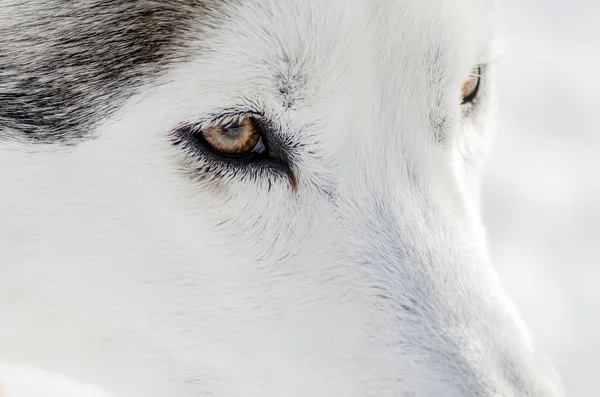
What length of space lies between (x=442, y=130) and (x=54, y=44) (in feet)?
2.89

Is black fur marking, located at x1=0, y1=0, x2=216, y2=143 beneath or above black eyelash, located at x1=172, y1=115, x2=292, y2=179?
above

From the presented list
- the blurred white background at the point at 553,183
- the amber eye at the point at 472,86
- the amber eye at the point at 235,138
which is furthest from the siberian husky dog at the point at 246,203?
the blurred white background at the point at 553,183

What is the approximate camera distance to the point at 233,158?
1813 millimetres

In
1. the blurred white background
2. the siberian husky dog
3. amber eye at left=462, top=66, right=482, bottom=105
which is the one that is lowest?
the siberian husky dog

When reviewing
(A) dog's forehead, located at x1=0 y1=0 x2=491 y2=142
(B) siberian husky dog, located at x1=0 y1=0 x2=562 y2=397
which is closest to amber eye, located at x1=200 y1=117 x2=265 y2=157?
(B) siberian husky dog, located at x1=0 y1=0 x2=562 y2=397

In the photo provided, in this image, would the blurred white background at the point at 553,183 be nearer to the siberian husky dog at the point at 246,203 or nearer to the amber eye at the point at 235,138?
the siberian husky dog at the point at 246,203

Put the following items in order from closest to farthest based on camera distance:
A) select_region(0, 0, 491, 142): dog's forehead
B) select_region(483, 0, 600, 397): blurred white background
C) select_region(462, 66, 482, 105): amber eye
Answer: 1. select_region(0, 0, 491, 142): dog's forehead
2. select_region(462, 66, 482, 105): amber eye
3. select_region(483, 0, 600, 397): blurred white background

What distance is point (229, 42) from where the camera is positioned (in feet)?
5.61

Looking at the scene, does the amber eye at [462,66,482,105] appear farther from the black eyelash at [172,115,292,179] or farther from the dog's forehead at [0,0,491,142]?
the black eyelash at [172,115,292,179]

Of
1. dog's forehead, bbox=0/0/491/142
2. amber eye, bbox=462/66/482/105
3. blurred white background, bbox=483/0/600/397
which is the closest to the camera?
dog's forehead, bbox=0/0/491/142

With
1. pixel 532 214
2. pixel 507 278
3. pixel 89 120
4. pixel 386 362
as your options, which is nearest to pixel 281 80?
pixel 89 120

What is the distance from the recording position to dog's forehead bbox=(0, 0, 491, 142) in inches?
67.4

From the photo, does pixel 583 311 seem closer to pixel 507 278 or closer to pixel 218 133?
pixel 507 278

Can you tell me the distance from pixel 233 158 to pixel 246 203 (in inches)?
3.9
